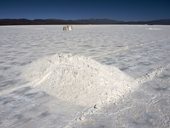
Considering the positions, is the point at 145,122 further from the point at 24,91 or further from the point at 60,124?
the point at 24,91

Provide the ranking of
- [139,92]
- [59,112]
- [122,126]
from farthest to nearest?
1. [139,92]
2. [59,112]
3. [122,126]

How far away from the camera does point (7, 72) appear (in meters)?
5.77

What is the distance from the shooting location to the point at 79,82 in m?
4.12

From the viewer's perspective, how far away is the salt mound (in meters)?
3.77

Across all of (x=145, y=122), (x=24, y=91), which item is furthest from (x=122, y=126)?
(x=24, y=91)

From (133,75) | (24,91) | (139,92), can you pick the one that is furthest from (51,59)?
(139,92)

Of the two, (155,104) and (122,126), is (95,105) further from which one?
(155,104)

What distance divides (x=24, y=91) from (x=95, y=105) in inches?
62.8

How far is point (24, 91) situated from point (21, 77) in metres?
1.07

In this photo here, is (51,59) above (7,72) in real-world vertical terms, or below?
above

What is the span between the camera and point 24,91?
4.28 m

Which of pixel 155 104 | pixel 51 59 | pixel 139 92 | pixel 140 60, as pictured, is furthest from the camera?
pixel 140 60

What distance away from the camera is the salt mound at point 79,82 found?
377cm

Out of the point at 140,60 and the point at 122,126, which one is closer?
the point at 122,126
